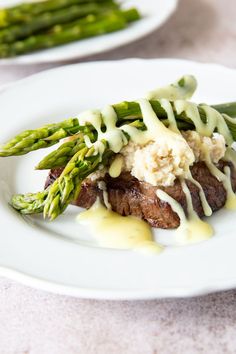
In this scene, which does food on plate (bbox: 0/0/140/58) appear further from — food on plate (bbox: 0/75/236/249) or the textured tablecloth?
the textured tablecloth

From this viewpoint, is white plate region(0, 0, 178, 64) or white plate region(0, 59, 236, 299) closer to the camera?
white plate region(0, 59, 236, 299)

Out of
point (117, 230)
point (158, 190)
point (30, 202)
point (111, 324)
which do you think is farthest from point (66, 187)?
point (111, 324)

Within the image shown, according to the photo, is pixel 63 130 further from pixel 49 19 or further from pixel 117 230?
pixel 49 19

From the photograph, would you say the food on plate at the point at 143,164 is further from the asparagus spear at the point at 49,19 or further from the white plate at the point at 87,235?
the asparagus spear at the point at 49,19

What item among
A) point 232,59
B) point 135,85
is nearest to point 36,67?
point 135,85

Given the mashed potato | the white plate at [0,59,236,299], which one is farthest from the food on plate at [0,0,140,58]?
the mashed potato

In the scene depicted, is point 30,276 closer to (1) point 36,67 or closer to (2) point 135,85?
(2) point 135,85
